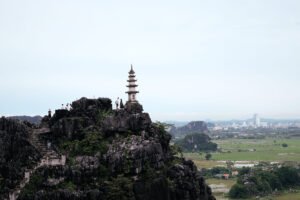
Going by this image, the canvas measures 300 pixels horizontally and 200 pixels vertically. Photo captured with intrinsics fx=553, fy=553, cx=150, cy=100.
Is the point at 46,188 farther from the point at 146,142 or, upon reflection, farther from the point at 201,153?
the point at 201,153

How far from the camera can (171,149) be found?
4062 cm

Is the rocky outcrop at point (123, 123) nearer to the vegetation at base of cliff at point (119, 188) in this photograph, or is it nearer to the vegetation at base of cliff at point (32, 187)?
the vegetation at base of cliff at point (119, 188)

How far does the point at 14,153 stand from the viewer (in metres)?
36.6

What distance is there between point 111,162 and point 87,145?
7.82 ft

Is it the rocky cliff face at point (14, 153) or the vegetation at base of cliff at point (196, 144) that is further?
the vegetation at base of cliff at point (196, 144)

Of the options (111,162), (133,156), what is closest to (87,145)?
(111,162)

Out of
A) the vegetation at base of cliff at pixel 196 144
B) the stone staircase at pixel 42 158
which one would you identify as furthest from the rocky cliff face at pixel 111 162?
the vegetation at base of cliff at pixel 196 144

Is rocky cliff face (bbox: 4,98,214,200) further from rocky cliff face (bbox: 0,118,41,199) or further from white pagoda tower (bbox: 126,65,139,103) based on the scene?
white pagoda tower (bbox: 126,65,139,103)

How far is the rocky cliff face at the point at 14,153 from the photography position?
35.6 metres

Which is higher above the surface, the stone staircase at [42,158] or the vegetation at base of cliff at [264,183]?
the stone staircase at [42,158]

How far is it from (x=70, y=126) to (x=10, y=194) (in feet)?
20.6

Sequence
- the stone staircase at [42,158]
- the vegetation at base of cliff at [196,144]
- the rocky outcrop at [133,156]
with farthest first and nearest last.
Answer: the vegetation at base of cliff at [196,144], the rocky outcrop at [133,156], the stone staircase at [42,158]

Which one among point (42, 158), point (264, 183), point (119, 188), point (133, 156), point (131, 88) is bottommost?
point (264, 183)

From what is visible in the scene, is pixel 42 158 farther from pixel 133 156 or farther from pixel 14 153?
pixel 133 156
